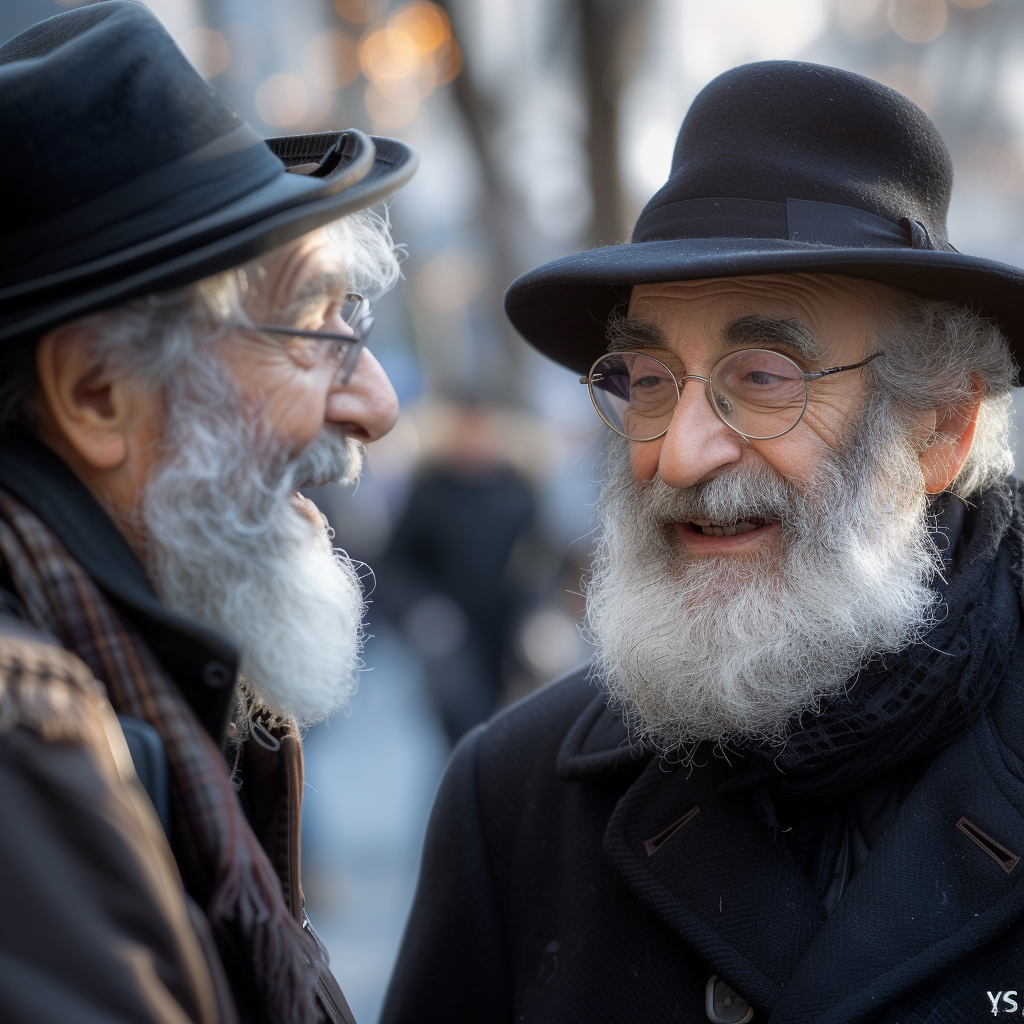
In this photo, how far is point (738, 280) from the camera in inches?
90.6

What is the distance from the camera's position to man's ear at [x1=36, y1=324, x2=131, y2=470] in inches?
67.6

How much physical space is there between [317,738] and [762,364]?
5.40 meters

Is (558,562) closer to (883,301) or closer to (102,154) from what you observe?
(883,301)

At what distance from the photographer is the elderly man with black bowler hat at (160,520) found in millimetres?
1215

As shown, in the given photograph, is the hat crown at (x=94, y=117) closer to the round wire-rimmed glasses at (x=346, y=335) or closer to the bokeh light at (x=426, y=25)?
the round wire-rimmed glasses at (x=346, y=335)

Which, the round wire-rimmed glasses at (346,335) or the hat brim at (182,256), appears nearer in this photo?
the hat brim at (182,256)

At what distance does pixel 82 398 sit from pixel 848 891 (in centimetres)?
165

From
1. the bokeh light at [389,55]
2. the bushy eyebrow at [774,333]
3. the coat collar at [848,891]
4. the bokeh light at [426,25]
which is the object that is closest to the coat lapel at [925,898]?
the coat collar at [848,891]

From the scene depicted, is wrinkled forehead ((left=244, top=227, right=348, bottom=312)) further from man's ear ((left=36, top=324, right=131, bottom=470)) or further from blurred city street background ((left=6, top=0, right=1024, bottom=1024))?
blurred city street background ((left=6, top=0, right=1024, bottom=1024))

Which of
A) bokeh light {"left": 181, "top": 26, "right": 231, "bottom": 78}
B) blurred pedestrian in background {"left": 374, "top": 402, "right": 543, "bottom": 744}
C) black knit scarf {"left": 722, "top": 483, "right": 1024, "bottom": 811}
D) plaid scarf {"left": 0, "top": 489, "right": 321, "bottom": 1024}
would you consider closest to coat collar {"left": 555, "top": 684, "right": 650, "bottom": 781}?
black knit scarf {"left": 722, "top": 483, "right": 1024, "bottom": 811}

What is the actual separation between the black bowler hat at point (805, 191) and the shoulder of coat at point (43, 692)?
1.33 metres

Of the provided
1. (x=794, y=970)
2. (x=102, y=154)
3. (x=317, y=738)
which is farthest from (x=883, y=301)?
(x=317, y=738)

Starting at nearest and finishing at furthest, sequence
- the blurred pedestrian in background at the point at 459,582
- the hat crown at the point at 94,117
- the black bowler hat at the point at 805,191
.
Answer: the hat crown at the point at 94,117, the black bowler hat at the point at 805,191, the blurred pedestrian in background at the point at 459,582

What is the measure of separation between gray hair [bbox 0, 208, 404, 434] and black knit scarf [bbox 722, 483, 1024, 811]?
1.35 metres
